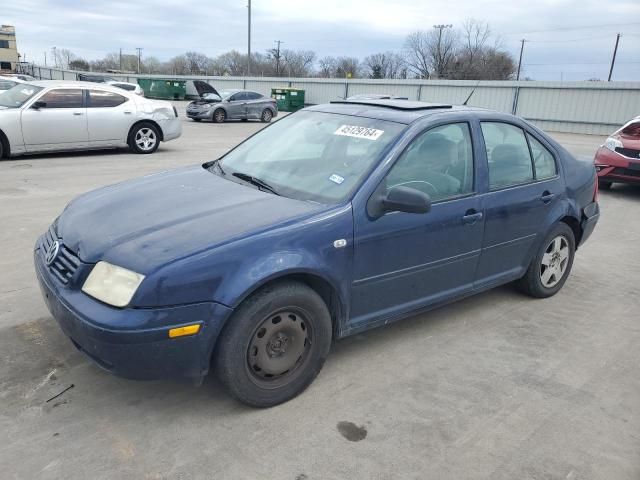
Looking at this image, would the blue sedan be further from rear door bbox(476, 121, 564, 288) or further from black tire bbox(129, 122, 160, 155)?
black tire bbox(129, 122, 160, 155)

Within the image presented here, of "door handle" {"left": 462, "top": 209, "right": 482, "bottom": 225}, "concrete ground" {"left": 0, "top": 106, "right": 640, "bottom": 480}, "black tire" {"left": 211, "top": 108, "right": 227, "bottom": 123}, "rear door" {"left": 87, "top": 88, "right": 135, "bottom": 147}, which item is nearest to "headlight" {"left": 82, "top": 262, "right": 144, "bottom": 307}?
"concrete ground" {"left": 0, "top": 106, "right": 640, "bottom": 480}

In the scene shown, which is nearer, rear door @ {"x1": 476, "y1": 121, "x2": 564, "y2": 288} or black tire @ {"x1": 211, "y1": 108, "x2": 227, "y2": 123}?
rear door @ {"x1": 476, "y1": 121, "x2": 564, "y2": 288}

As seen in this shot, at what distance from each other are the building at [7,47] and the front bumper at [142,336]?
112 metres

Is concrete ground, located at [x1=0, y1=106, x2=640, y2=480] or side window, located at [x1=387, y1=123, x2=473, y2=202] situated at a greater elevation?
side window, located at [x1=387, y1=123, x2=473, y2=202]

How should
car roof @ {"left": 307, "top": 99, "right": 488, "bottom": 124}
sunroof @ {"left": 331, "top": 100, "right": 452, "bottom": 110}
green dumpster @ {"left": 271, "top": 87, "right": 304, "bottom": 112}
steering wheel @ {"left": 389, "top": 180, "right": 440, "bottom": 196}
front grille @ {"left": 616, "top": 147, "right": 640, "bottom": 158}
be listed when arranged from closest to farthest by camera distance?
steering wheel @ {"left": 389, "top": 180, "right": 440, "bottom": 196} → car roof @ {"left": 307, "top": 99, "right": 488, "bottom": 124} → sunroof @ {"left": 331, "top": 100, "right": 452, "bottom": 110} → front grille @ {"left": 616, "top": 147, "right": 640, "bottom": 158} → green dumpster @ {"left": 271, "top": 87, "right": 304, "bottom": 112}

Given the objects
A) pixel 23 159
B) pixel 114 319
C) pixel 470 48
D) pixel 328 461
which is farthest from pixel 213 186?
pixel 470 48

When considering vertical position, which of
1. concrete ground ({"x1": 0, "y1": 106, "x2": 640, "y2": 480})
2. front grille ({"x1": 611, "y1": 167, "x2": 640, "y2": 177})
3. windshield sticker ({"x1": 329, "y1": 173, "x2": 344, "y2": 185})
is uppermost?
windshield sticker ({"x1": 329, "y1": 173, "x2": 344, "y2": 185})

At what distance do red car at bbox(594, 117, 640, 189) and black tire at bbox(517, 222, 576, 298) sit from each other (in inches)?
222

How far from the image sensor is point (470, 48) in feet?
210

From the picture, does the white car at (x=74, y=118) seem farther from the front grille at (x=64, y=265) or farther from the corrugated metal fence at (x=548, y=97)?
the corrugated metal fence at (x=548, y=97)

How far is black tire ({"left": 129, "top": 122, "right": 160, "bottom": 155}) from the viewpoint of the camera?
455 inches

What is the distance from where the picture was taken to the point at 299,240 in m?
2.85

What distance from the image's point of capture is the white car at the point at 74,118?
9977 mm

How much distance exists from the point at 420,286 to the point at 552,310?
1.64 m
